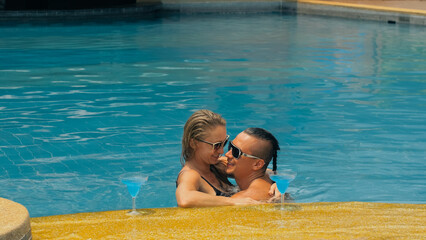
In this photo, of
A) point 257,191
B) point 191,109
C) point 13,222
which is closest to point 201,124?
point 257,191

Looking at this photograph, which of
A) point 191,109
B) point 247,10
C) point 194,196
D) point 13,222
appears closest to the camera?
point 13,222

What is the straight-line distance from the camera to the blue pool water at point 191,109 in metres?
6.59

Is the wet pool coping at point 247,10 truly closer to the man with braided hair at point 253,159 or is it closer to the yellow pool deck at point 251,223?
the man with braided hair at point 253,159

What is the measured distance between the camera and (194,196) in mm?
4234

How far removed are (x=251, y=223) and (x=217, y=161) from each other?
80 centimetres

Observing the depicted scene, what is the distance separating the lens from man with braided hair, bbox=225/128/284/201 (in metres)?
4.40

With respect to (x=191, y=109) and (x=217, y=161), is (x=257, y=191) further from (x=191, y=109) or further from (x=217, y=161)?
(x=191, y=109)

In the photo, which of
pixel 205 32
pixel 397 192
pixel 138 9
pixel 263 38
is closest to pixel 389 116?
pixel 397 192

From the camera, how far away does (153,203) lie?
6117mm

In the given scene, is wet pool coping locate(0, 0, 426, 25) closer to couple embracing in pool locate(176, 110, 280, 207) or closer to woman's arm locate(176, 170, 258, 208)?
couple embracing in pool locate(176, 110, 280, 207)

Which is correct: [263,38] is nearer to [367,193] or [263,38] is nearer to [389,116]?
[389,116]

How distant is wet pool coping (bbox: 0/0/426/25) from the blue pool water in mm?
3822

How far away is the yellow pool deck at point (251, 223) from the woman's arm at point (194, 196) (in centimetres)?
7

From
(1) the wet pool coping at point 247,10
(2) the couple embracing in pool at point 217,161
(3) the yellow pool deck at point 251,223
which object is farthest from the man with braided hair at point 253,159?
(1) the wet pool coping at point 247,10
